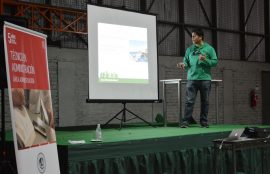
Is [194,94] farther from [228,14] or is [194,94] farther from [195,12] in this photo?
[228,14]

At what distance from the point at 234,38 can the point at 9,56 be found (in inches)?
417

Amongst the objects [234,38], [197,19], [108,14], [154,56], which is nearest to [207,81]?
[154,56]

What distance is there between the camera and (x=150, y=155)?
3594 millimetres

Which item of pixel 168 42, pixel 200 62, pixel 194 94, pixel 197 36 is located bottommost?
pixel 194 94

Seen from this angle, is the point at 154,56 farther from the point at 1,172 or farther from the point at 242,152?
the point at 1,172

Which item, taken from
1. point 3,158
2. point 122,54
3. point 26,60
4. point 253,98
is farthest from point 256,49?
point 26,60

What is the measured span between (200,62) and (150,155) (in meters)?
1.85

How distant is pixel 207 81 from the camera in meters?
5.21

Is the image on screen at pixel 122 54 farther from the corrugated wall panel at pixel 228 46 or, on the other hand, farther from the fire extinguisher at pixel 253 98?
the fire extinguisher at pixel 253 98

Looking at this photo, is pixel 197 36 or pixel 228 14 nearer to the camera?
pixel 197 36

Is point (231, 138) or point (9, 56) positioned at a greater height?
point (9, 56)

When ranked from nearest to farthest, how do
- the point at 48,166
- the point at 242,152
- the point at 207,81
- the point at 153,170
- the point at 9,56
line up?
→ the point at 9,56
the point at 48,166
the point at 153,170
the point at 242,152
the point at 207,81

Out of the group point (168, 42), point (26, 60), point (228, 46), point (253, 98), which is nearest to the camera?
point (26, 60)

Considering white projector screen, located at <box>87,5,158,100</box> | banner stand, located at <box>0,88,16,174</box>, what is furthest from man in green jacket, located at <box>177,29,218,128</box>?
banner stand, located at <box>0,88,16,174</box>
